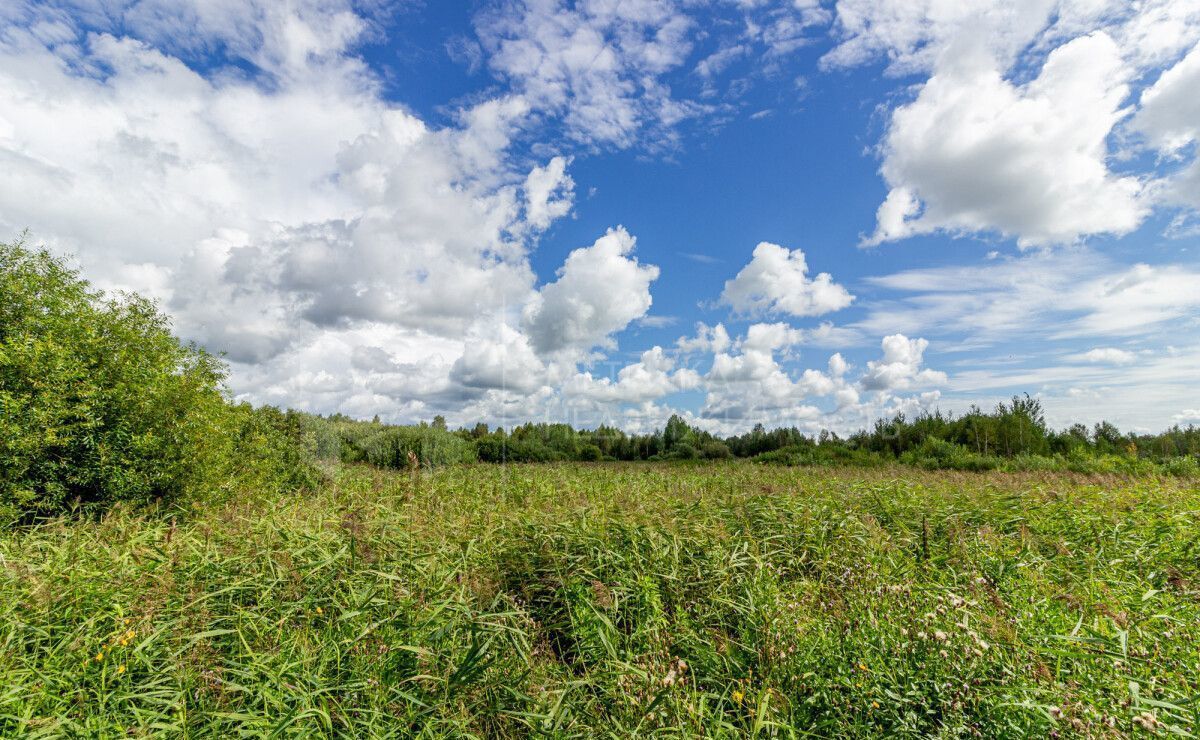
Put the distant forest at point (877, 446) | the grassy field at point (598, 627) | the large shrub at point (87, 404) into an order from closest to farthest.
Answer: the grassy field at point (598, 627) → the large shrub at point (87, 404) → the distant forest at point (877, 446)

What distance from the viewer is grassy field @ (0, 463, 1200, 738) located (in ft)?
10.2

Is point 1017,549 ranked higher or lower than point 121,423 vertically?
lower

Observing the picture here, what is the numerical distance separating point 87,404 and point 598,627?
7722mm

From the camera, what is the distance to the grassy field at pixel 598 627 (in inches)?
123

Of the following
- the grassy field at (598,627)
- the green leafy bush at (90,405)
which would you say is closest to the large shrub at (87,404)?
the green leafy bush at (90,405)

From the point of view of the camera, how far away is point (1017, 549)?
5840mm

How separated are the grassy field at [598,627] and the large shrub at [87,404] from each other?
88 cm

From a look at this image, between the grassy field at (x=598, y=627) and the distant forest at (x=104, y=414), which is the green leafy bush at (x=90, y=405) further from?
the grassy field at (x=598, y=627)

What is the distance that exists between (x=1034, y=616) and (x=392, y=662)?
14.5 feet

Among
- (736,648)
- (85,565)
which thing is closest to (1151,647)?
(736,648)

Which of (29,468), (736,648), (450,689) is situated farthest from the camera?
A: (29,468)

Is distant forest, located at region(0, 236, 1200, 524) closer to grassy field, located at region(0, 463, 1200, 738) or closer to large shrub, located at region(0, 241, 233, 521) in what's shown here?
large shrub, located at region(0, 241, 233, 521)

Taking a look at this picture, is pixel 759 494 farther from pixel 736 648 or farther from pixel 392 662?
pixel 392 662

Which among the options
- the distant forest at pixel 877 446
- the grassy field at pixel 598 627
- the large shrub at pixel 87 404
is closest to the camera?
the grassy field at pixel 598 627
